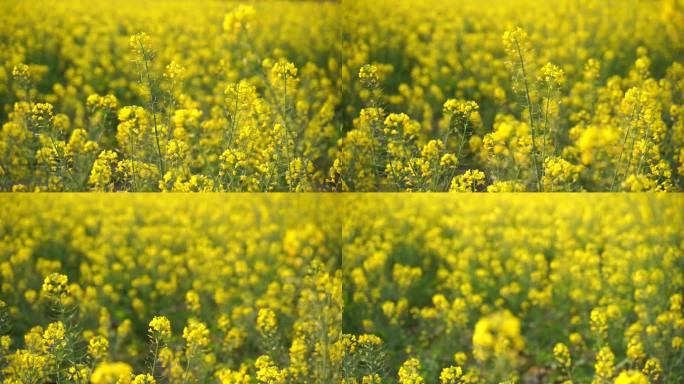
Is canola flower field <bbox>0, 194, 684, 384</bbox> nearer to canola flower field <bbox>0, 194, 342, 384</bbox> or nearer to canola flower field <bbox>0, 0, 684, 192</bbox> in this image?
canola flower field <bbox>0, 194, 342, 384</bbox>

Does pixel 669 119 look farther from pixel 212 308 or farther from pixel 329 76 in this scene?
pixel 212 308

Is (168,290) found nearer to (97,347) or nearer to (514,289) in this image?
(97,347)

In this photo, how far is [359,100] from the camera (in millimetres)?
3049

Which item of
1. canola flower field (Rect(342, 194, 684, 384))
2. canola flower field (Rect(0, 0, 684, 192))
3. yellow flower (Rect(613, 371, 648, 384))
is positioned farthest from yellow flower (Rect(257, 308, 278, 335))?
yellow flower (Rect(613, 371, 648, 384))

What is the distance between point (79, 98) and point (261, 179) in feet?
2.05

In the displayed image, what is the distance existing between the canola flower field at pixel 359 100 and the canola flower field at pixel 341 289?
110 millimetres

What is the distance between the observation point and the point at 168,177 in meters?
2.93

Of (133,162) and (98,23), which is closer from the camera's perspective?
(133,162)

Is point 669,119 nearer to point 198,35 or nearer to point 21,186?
point 198,35

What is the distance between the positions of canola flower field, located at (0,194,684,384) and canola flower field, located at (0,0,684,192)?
11cm

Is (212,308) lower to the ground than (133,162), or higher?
lower

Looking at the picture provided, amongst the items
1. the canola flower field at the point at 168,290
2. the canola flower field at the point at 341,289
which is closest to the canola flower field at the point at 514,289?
the canola flower field at the point at 341,289

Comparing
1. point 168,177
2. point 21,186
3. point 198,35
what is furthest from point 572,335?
point 21,186

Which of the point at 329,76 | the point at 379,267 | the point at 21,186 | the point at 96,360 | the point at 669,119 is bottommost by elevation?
the point at 96,360
